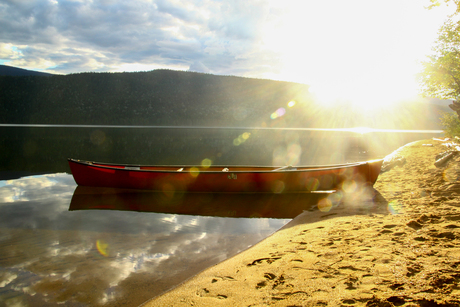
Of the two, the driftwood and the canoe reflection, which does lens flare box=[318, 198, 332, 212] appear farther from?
the driftwood

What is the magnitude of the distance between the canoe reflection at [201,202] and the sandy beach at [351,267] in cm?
250

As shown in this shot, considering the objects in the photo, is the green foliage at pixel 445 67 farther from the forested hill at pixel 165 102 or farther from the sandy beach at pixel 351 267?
the forested hill at pixel 165 102

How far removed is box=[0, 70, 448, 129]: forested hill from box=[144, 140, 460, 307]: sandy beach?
4495 inches

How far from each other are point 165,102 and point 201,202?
123 m

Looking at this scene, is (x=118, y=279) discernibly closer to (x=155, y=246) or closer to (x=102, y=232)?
(x=155, y=246)

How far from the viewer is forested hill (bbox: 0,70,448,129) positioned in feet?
407

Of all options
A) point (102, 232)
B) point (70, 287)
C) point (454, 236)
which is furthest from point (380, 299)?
point (102, 232)

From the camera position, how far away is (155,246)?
6660mm

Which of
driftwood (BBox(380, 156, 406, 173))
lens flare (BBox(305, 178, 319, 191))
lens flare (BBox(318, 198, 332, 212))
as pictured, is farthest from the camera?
driftwood (BBox(380, 156, 406, 173))

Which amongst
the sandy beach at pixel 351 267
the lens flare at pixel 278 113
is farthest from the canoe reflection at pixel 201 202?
the lens flare at pixel 278 113

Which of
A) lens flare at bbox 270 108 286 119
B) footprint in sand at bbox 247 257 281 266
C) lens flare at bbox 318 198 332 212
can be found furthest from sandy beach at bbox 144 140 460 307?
lens flare at bbox 270 108 286 119

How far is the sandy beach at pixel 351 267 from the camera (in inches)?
122

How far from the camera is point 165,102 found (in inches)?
5017

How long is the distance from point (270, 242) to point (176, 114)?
122 meters
